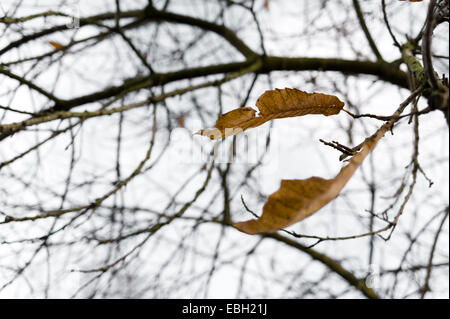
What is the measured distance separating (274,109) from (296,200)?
0.28 metres

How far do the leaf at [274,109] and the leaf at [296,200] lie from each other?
0.24 m

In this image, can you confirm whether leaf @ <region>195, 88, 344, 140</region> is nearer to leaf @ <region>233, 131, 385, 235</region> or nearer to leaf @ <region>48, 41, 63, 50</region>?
leaf @ <region>233, 131, 385, 235</region>

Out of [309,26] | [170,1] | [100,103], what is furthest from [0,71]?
[309,26]

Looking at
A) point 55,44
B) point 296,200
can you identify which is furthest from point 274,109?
point 55,44

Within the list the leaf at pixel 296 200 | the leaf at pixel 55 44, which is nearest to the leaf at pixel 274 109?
the leaf at pixel 296 200

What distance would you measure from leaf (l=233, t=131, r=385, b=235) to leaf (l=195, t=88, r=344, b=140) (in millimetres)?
237

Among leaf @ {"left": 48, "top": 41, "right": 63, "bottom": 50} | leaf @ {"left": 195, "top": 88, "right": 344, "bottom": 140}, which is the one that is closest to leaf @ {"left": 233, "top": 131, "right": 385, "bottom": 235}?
leaf @ {"left": 195, "top": 88, "right": 344, "bottom": 140}

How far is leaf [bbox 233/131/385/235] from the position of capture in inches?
21.8

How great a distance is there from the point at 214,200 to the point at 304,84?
1.03m

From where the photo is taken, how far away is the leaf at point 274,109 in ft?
2.59

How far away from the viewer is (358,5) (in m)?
2.46

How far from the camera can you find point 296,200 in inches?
22.5

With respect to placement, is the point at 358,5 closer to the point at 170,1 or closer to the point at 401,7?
the point at 401,7
